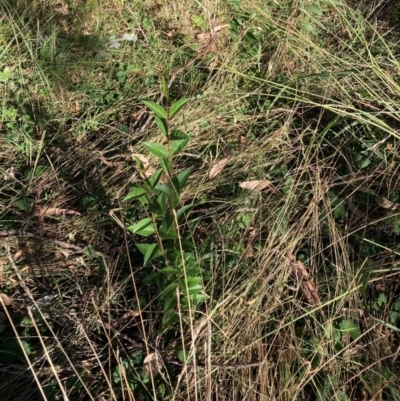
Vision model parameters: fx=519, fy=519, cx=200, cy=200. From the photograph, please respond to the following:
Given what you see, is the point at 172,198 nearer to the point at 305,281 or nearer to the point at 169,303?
the point at 169,303

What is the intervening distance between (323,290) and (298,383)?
1.16ft

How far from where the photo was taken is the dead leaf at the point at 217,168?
86.4 inches

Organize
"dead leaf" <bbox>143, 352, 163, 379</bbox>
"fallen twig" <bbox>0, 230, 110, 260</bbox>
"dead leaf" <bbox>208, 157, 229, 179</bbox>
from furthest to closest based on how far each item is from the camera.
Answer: "dead leaf" <bbox>208, 157, 229, 179</bbox> < "fallen twig" <bbox>0, 230, 110, 260</bbox> < "dead leaf" <bbox>143, 352, 163, 379</bbox>

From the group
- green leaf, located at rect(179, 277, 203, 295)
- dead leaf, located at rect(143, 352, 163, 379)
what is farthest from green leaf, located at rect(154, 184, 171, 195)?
dead leaf, located at rect(143, 352, 163, 379)

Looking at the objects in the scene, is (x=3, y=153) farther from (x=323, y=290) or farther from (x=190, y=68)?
(x=323, y=290)

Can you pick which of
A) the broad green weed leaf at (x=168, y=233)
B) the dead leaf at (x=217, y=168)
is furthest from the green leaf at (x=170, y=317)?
the dead leaf at (x=217, y=168)

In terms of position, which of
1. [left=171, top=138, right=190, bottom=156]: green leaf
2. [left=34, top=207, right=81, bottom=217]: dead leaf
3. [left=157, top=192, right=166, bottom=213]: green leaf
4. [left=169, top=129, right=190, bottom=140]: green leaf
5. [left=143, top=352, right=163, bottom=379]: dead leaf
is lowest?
[left=34, top=207, right=81, bottom=217]: dead leaf

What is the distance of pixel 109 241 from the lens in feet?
6.60

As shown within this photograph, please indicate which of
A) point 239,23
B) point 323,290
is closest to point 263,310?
point 323,290

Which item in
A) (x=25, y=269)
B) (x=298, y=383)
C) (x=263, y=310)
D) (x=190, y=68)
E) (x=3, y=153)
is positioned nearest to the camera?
(x=298, y=383)

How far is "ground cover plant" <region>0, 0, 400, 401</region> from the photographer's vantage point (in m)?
1.63

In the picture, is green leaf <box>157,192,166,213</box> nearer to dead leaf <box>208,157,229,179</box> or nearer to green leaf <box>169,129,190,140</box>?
green leaf <box>169,129,190,140</box>

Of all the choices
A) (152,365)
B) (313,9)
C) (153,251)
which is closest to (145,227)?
(153,251)

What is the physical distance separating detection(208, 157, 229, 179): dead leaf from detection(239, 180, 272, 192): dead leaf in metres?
0.14
